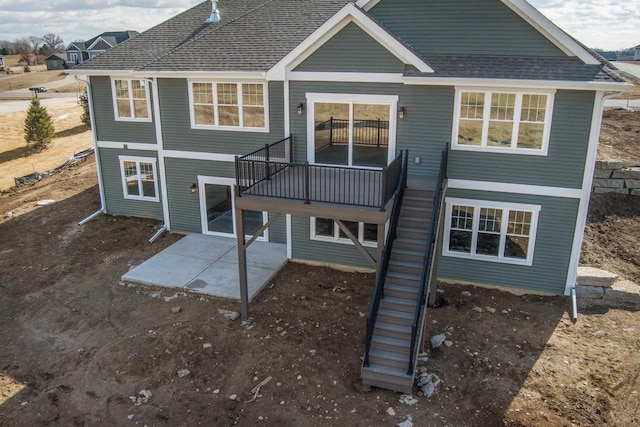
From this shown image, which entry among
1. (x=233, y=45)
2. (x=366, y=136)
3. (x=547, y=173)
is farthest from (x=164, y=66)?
(x=547, y=173)

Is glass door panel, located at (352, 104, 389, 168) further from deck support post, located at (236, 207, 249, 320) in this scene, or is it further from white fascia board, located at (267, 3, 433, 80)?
deck support post, located at (236, 207, 249, 320)

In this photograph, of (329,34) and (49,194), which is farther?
(49,194)

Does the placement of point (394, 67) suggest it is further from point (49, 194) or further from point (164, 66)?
point (49, 194)

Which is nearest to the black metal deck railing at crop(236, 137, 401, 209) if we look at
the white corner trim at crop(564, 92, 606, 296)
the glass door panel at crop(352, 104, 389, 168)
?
the glass door panel at crop(352, 104, 389, 168)

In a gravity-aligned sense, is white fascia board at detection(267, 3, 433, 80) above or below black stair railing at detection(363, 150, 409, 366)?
above

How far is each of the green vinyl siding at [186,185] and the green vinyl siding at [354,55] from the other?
15.1 feet

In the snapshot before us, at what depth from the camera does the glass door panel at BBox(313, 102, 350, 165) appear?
13.0m

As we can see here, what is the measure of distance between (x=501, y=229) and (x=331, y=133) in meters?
5.21

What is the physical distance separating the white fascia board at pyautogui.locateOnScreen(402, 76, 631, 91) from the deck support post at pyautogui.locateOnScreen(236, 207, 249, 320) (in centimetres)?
528

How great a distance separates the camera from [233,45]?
14922 mm

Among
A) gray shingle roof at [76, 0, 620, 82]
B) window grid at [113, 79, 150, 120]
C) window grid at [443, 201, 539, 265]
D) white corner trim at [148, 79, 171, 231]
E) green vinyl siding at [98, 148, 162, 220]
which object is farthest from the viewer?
green vinyl siding at [98, 148, 162, 220]

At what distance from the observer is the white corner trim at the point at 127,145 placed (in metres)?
16.7

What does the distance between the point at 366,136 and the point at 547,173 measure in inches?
183

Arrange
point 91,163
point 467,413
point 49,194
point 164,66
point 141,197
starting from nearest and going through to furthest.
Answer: point 467,413 → point 164,66 → point 141,197 → point 49,194 → point 91,163
